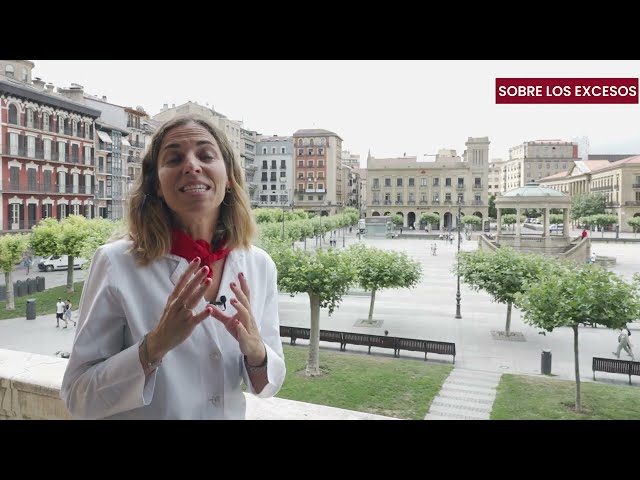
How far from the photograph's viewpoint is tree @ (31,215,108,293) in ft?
26.3

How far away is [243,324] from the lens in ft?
3.30

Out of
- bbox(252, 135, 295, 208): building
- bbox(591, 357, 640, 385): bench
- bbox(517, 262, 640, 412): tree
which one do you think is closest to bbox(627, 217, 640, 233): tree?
bbox(517, 262, 640, 412): tree

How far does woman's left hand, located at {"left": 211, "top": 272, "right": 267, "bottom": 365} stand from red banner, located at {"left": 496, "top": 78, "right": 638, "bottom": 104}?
6.51 ft

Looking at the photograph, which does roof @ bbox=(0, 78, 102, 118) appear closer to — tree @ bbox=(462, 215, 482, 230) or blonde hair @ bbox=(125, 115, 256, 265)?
blonde hair @ bbox=(125, 115, 256, 265)

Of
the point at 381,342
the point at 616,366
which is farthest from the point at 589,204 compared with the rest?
the point at 381,342

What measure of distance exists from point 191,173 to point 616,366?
693 centimetres

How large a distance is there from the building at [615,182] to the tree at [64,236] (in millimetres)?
8103

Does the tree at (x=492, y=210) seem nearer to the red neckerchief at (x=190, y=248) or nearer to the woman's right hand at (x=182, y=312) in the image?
the red neckerchief at (x=190, y=248)

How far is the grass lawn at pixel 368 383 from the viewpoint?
5.51m

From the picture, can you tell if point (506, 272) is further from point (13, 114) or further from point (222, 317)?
point (222, 317)

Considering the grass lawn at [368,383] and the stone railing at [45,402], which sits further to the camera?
the grass lawn at [368,383]

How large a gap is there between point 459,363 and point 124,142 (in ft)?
19.3

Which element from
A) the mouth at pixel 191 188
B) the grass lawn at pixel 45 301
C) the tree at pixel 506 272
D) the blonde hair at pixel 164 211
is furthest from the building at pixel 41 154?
the tree at pixel 506 272
